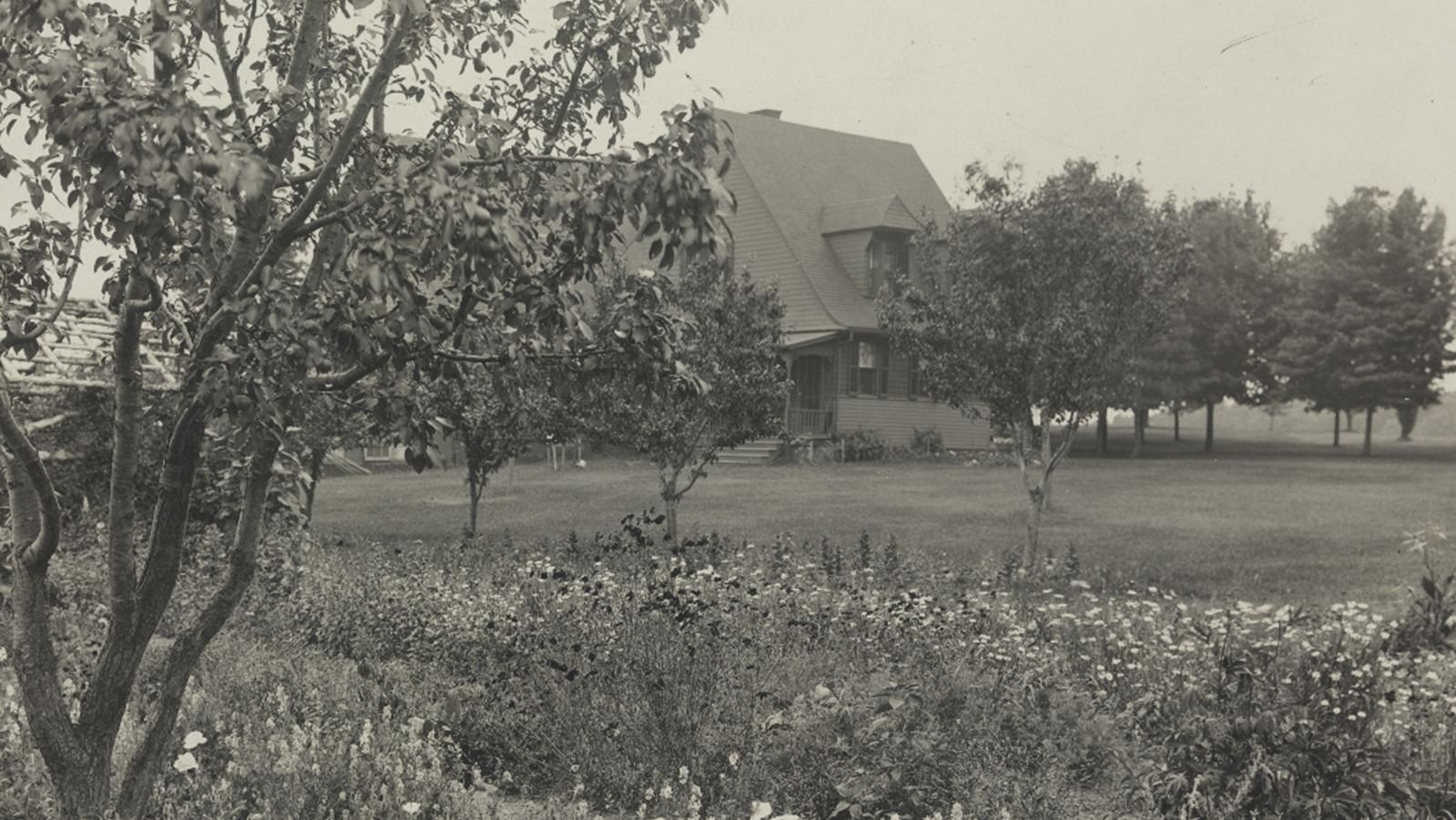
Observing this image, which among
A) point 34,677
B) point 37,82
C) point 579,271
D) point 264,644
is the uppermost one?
point 37,82

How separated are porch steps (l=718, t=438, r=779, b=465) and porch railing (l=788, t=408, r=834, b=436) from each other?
1.19 m

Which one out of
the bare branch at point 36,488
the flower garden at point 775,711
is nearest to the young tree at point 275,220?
the bare branch at point 36,488

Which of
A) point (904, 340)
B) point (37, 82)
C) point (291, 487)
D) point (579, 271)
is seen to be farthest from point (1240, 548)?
point (37, 82)

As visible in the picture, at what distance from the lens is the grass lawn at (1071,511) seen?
14180 mm

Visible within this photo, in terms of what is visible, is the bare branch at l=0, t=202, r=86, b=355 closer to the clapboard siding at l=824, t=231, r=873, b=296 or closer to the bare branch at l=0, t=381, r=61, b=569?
the bare branch at l=0, t=381, r=61, b=569

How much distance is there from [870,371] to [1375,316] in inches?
740

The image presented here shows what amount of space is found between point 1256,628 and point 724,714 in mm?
5570

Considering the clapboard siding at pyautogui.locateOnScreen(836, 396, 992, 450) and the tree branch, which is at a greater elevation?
the clapboard siding at pyautogui.locateOnScreen(836, 396, 992, 450)

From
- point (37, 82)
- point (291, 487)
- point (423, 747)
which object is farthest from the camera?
point (291, 487)

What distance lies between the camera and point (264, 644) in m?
8.33

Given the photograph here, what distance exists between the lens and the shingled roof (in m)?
32.0

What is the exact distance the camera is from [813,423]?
32.5 m

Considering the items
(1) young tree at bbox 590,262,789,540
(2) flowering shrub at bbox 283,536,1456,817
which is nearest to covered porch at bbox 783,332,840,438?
(1) young tree at bbox 590,262,789,540

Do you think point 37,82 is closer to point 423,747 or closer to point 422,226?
point 422,226
